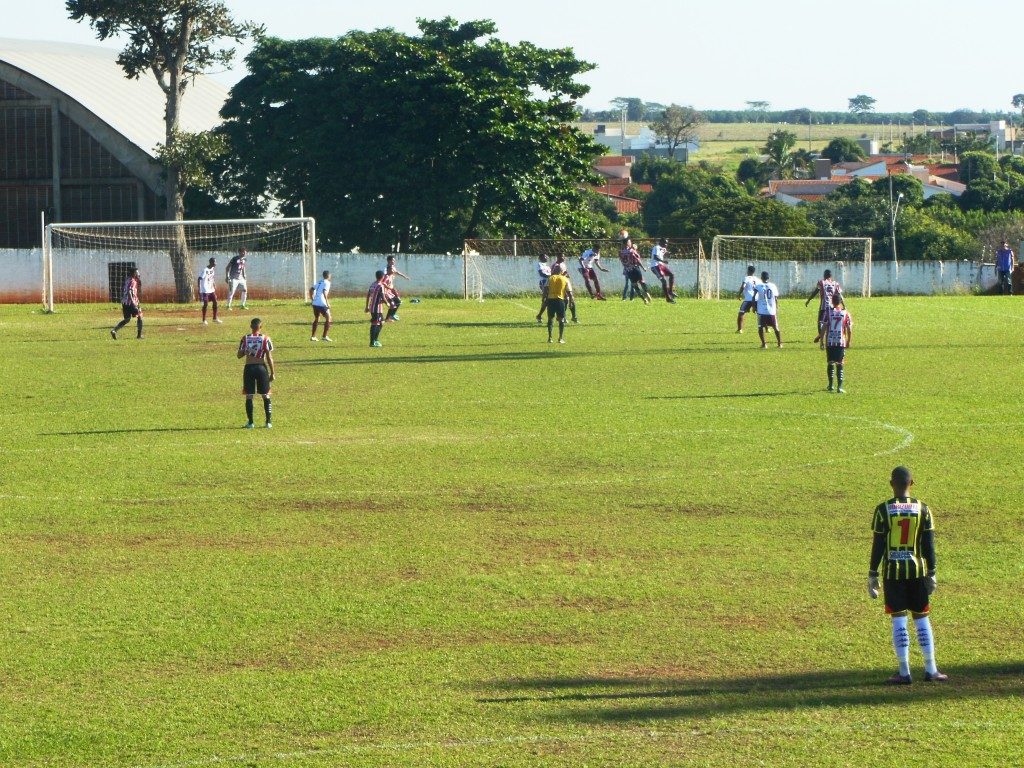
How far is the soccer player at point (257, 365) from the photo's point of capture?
2062cm

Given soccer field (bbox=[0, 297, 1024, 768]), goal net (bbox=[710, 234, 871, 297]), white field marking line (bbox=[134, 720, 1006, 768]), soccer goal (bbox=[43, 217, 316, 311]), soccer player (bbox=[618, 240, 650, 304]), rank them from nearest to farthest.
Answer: white field marking line (bbox=[134, 720, 1006, 768]), soccer field (bbox=[0, 297, 1024, 768]), soccer player (bbox=[618, 240, 650, 304]), soccer goal (bbox=[43, 217, 316, 311]), goal net (bbox=[710, 234, 871, 297])

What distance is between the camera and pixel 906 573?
969 cm

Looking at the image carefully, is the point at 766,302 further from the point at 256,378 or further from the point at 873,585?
the point at 873,585

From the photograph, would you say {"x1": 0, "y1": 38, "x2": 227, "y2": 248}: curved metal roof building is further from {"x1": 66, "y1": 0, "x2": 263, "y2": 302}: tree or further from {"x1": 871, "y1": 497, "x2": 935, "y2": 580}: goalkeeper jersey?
{"x1": 871, "y1": 497, "x2": 935, "y2": 580}: goalkeeper jersey

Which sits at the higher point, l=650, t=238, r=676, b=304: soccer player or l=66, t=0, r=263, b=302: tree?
l=66, t=0, r=263, b=302: tree

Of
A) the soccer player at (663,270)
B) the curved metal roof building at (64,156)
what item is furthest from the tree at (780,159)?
the soccer player at (663,270)

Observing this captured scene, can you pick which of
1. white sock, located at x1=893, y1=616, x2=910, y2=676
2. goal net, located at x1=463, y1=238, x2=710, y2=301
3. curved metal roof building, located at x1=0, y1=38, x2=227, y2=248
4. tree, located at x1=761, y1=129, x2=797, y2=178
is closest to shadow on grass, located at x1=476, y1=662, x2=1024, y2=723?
white sock, located at x1=893, y1=616, x2=910, y2=676

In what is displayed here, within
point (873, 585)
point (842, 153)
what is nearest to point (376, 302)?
point (873, 585)

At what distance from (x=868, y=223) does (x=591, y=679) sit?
90.2 meters

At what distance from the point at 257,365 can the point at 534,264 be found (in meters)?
35.1

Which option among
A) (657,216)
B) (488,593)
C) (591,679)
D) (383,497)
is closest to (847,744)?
(591,679)

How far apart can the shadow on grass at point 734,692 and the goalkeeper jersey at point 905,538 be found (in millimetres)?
763

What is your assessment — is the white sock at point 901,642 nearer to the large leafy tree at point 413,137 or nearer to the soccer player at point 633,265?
the soccer player at point 633,265

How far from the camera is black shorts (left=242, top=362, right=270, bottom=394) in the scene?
818 inches
